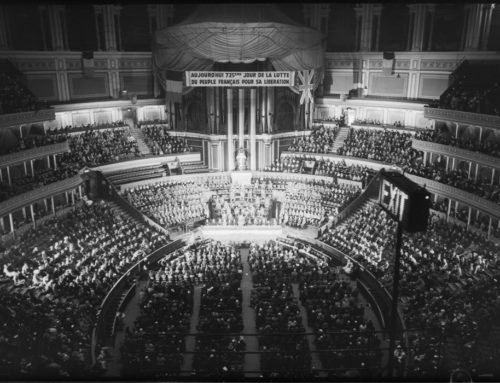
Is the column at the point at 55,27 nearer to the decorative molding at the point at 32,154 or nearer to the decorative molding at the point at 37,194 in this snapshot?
the decorative molding at the point at 32,154

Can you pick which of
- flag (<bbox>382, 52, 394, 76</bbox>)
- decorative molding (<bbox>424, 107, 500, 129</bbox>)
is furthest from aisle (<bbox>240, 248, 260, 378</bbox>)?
flag (<bbox>382, 52, 394, 76</bbox>)

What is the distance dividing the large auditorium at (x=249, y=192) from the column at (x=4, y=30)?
101 millimetres

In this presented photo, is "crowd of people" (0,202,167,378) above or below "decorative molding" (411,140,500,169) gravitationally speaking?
below

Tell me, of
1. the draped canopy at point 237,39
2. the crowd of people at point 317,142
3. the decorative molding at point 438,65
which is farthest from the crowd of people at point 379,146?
the draped canopy at point 237,39

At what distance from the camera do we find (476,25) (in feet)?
118

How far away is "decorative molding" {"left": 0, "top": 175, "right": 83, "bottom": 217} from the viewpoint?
26417 millimetres

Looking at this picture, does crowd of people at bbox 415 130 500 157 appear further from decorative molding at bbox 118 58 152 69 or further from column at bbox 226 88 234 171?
decorative molding at bbox 118 58 152 69

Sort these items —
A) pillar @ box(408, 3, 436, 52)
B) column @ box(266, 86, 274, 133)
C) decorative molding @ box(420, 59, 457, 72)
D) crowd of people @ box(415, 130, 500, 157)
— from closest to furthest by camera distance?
crowd of people @ box(415, 130, 500, 157), decorative molding @ box(420, 59, 457, 72), pillar @ box(408, 3, 436, 52), column @ box(266, 86, 274, 133)

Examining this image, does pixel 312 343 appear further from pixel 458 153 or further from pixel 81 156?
pixel 81 156

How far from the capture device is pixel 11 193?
27.1m

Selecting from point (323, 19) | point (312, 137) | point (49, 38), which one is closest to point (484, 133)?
point (312, 137)

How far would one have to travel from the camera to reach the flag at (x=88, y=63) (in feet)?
133

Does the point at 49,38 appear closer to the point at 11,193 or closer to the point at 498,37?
the point at 11,193

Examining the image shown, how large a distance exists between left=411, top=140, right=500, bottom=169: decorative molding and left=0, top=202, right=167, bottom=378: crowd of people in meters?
18.8
